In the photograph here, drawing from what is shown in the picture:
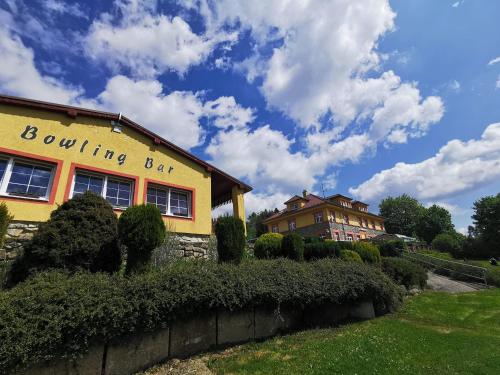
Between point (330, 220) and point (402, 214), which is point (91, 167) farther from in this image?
point (402, 214)

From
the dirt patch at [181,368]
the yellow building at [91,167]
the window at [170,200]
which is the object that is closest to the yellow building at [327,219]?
the yellow building at [91,167]

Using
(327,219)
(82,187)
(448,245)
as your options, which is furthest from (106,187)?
(448,245)

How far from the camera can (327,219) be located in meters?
33.4

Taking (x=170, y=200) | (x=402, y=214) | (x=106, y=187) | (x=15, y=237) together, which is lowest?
(x=15, y=237)

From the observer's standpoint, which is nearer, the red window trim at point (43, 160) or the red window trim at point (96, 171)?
the red window trim at point (43, 160)

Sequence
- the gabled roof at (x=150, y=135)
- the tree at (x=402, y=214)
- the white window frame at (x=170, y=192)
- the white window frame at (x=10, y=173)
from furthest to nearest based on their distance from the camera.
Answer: the tree at (x=402, y=214) → the white window frame at (x=170, y=192) → the gabled roof at (x=150, y=135) → the white window frame at (x=10, y=173)

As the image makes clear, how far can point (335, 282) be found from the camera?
Answer: 802cm

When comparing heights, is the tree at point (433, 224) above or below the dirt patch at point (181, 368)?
above

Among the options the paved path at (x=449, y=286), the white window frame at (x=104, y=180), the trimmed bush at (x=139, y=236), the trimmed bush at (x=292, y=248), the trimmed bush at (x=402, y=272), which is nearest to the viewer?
the trimmed bush at (x=139, y=236)

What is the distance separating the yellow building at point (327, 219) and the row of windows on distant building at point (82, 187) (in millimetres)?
24162

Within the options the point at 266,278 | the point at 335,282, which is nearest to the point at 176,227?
the point at 266,278

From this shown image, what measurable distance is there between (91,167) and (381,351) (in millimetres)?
10375

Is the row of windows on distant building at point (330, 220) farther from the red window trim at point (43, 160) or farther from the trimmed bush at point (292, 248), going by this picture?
the red window trim at point (43, 160)

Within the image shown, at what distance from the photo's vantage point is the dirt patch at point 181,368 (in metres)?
4.95
